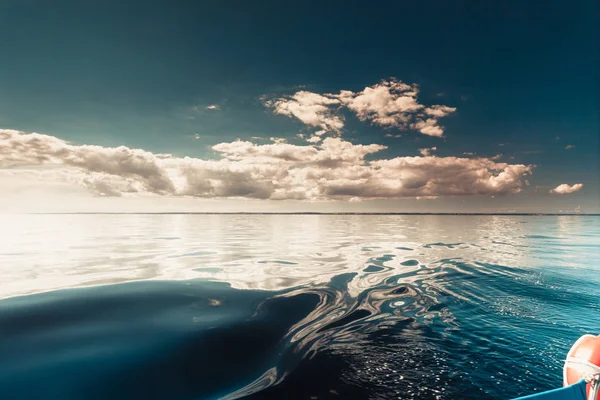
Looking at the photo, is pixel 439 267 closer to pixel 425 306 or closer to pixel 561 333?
pixel 425 306

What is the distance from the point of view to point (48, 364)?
6789 mm

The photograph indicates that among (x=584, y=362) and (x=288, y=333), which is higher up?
(x=584, y=362)

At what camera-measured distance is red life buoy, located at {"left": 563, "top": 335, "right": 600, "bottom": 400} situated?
5051 mm

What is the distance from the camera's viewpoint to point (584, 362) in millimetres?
5191

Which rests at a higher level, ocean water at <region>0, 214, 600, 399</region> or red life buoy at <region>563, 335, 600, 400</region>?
red life buoy at <region>563, 335, 600, 400</region>

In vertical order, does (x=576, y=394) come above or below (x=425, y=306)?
above

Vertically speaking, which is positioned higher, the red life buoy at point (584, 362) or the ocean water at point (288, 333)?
the red life buoy at point (584, 362)

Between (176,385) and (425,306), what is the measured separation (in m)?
8.40

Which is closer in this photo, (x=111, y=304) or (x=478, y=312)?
(x=478, y=312)

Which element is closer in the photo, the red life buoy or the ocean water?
the red life buoy

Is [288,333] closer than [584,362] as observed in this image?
No

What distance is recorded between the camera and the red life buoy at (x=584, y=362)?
5.05m

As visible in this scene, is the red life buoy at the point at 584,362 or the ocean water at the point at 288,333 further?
the ocean water at the point at 288,333

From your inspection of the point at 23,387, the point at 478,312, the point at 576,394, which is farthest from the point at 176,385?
the point at 478,312
